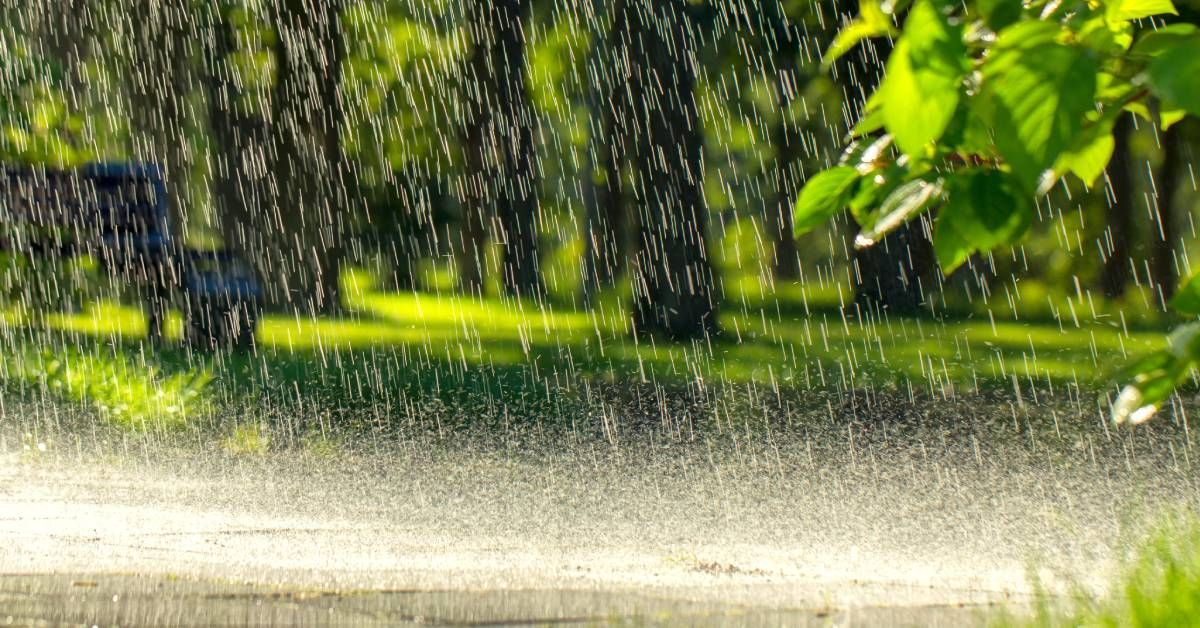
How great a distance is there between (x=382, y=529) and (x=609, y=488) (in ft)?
4.90

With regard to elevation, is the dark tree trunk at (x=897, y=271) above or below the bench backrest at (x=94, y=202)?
below

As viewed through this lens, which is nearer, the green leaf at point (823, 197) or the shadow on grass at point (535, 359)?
the green leaf at point (823, 197)

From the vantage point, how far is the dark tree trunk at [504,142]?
67.6 ft

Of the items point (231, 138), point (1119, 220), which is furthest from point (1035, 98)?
point (1119, 220)

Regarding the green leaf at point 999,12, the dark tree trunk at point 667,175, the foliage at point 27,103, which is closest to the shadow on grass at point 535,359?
the dark tree trunk at point 667,175

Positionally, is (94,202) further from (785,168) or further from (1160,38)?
(785,168)

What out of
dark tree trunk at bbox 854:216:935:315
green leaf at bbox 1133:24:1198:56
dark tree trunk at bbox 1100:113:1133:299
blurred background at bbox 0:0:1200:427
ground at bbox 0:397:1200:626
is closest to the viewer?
green leaf at bbox 1133:24:1198:56

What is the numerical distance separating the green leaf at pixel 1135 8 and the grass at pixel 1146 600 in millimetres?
1729

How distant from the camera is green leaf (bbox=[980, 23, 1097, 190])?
1596 millimetres

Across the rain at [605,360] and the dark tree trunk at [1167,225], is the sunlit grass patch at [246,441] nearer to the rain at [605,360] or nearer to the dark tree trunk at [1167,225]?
the rain at [605,360]

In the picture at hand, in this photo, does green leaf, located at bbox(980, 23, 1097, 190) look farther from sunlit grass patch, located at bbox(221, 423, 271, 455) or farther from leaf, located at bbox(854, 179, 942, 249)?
sunlit grass patch, located at bbox(221, 423, 271, 455)

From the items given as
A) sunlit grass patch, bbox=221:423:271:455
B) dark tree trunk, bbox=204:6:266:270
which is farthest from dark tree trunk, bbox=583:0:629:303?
sunlit grass patch, bbox=221:423:271:455

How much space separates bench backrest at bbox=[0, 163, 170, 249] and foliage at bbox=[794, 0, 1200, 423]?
10.5 m

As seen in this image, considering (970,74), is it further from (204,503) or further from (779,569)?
(204,503)
